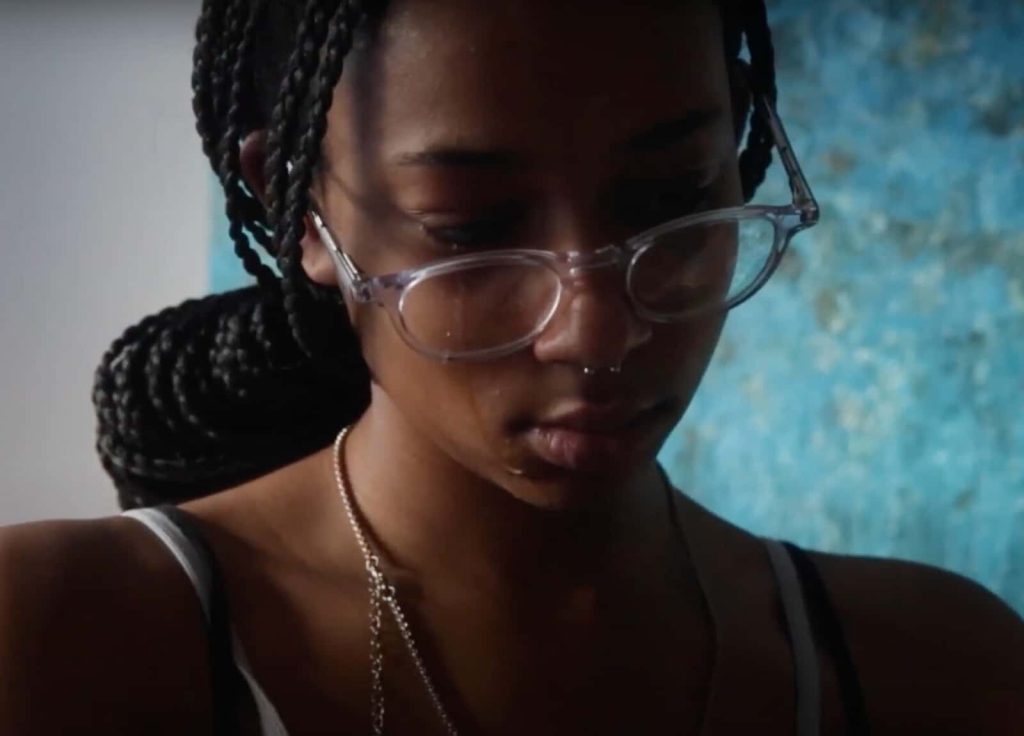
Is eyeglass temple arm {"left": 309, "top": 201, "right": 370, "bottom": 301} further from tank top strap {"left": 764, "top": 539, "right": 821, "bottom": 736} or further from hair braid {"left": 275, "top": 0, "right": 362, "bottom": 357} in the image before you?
tank top strap {"left": 764, "top": 539, "right": 821, "bottom": 736}

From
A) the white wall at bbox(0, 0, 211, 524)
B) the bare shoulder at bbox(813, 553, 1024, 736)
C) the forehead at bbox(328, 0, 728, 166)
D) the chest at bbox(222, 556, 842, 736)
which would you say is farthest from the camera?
the white wall at bbox(0, 0, 211, 524)

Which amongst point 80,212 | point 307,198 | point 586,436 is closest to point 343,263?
point 307,198

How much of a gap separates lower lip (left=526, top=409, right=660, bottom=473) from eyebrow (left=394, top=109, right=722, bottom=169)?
0.14m

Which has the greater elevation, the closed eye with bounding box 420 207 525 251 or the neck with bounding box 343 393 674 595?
the closed eye with bounding box 420 207 525 251

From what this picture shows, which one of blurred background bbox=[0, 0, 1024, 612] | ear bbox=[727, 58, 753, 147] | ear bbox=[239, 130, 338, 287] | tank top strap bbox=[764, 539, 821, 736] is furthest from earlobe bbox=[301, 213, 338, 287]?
blurred background bbox=[0, 0, 1024, 612]

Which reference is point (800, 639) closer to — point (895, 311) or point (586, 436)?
point (586, 436)

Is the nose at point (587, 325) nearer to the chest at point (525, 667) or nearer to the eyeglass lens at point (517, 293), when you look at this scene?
the eyeglass lens at point (517, 293)

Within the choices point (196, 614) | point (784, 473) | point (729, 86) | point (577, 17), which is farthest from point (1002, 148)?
point (196, 614)

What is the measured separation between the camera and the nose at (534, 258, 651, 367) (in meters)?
0.61

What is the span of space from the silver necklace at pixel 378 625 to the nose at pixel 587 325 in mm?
207

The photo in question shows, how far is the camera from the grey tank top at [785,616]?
676mm

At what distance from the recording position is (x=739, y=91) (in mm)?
744

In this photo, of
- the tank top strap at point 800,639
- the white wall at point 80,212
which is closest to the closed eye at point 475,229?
the tank top strap at point 800,639

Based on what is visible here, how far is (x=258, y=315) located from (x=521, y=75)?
0.28m
